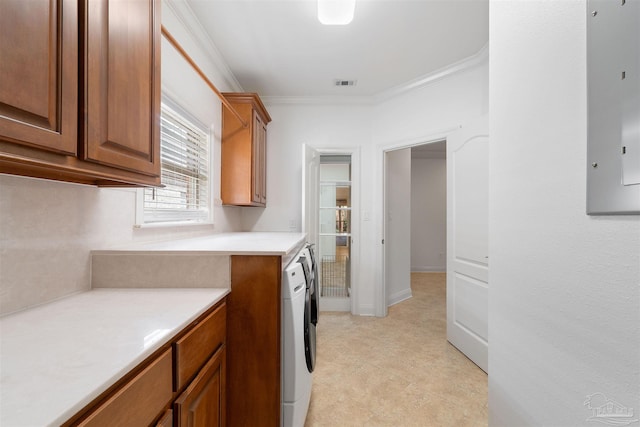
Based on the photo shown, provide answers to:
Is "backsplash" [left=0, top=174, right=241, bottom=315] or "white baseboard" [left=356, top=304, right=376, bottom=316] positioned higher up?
"backsplash" [left=0, top=174, right=241, bottom=315]

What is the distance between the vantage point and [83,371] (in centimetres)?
56

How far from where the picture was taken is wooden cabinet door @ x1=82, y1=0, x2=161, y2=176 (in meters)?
0.81

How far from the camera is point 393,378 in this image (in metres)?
2.02

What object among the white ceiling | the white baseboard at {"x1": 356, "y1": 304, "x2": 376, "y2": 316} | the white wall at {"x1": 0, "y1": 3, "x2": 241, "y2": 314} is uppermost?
the white ceiling

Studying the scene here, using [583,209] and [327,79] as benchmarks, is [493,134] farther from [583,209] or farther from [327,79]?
[327,79]

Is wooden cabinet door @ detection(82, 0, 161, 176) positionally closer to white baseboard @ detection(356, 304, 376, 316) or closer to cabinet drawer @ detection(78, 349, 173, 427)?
cabinet drawer @ detection(78, 349, 173, 427)

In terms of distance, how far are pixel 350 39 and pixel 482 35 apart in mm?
1087

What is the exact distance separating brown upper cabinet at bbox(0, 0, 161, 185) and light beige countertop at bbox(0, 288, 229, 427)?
452 millimetres

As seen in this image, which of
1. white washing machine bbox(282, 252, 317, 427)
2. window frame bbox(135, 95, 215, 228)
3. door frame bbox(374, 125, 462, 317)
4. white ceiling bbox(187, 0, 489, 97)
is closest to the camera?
white washing machine bbox(282, 252, 317, 427)

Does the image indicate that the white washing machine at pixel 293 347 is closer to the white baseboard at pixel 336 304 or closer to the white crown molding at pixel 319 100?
the white baseboard at pixel 336 304

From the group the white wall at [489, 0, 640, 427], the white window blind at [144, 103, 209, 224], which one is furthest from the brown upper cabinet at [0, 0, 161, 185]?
the white wall at [489, 0, 640, 427]

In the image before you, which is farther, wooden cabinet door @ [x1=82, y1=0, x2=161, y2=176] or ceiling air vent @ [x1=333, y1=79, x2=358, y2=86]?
ceiling air vent @ [x1=333, y1=79, x2=358, y2=86]

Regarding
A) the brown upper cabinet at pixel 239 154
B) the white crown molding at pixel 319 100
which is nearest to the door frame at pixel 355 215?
the white crown molding at pixel 319 100

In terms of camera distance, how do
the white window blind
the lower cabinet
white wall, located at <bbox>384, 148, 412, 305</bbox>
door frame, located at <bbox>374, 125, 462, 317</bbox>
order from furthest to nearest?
white wall, located at <bbox>384, 148, 412, 305</bbox> → door frame, located at <bbox>374, 125, 462, 317</bbox> → the white window blind → the lower cabinet
